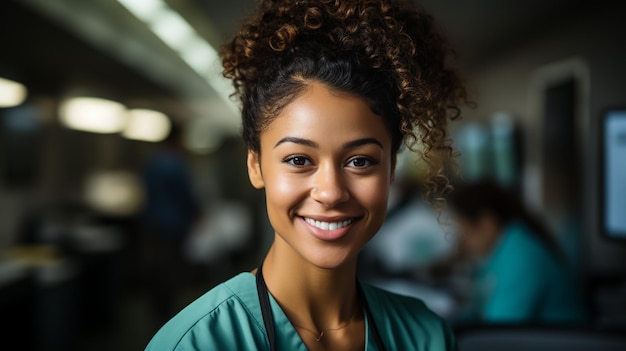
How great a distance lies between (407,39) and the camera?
88 cm

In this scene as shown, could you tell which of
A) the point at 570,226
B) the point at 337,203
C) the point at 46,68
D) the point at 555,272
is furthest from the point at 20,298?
the point at 570,226

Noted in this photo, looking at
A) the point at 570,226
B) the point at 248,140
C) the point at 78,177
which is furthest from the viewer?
the point at 78,177

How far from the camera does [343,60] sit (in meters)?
0.86

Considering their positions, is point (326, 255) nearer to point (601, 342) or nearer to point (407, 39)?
point (407, 39)

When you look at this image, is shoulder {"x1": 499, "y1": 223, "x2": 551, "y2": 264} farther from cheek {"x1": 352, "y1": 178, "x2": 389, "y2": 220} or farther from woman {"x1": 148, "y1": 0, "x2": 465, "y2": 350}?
cheek {"x1": 352, "y1": 178, "x2": 389, "y2": 220}

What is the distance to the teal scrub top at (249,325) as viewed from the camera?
0.82 m

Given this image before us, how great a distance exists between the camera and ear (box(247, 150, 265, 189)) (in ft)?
3.08

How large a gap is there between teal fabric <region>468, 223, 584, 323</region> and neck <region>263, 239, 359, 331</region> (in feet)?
4.99

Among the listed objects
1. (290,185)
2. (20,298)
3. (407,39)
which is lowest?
(20,298)

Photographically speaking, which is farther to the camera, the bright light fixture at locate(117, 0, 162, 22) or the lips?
the bright light fixture at locate(117, 0, 162, 22)

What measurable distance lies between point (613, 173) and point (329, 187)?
167cm

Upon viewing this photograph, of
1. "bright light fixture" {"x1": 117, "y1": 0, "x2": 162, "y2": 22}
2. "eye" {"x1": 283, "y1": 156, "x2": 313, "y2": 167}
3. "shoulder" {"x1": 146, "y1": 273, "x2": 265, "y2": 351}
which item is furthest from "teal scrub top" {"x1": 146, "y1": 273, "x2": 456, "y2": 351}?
"bright light fixture" {"x1": 117, "y1": 0, "x2": 162, "y2": 22}

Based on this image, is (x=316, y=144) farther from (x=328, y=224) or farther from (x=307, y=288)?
(x=307, y=288)

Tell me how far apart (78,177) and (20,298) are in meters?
3.03
